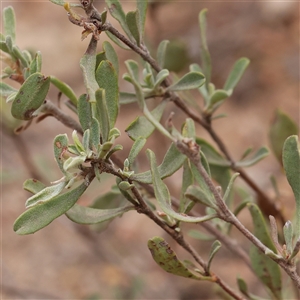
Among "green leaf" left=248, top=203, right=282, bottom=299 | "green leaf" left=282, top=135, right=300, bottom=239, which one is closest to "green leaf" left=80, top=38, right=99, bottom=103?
"green leaf" left=282, top=135, right=300, bottom=239

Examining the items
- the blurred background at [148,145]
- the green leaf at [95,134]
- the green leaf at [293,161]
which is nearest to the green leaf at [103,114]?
the green leaf at [95,134]

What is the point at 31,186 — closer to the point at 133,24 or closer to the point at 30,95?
the point at 30,95

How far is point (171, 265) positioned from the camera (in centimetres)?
69

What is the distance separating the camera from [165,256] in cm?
67

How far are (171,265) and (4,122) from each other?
2.69 ft

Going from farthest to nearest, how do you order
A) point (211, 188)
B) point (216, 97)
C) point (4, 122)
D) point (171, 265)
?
1. point (4, 122)
2. point (216, 97)
3. point (171, 265)
4. point (211, 188)

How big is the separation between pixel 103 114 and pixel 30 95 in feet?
0.41

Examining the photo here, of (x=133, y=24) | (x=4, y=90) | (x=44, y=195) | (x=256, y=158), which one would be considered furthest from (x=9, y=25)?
(x=256, y=158)

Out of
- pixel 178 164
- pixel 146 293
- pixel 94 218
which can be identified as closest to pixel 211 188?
pixel 178 164

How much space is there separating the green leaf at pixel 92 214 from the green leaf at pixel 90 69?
181 millimetres

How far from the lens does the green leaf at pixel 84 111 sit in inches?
24.4

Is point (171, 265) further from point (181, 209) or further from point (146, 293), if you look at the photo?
point (146, 293)

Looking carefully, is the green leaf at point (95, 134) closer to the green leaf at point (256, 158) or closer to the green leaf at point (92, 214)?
the green leaf at point (92, 214)

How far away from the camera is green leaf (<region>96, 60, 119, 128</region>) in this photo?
61 cm
